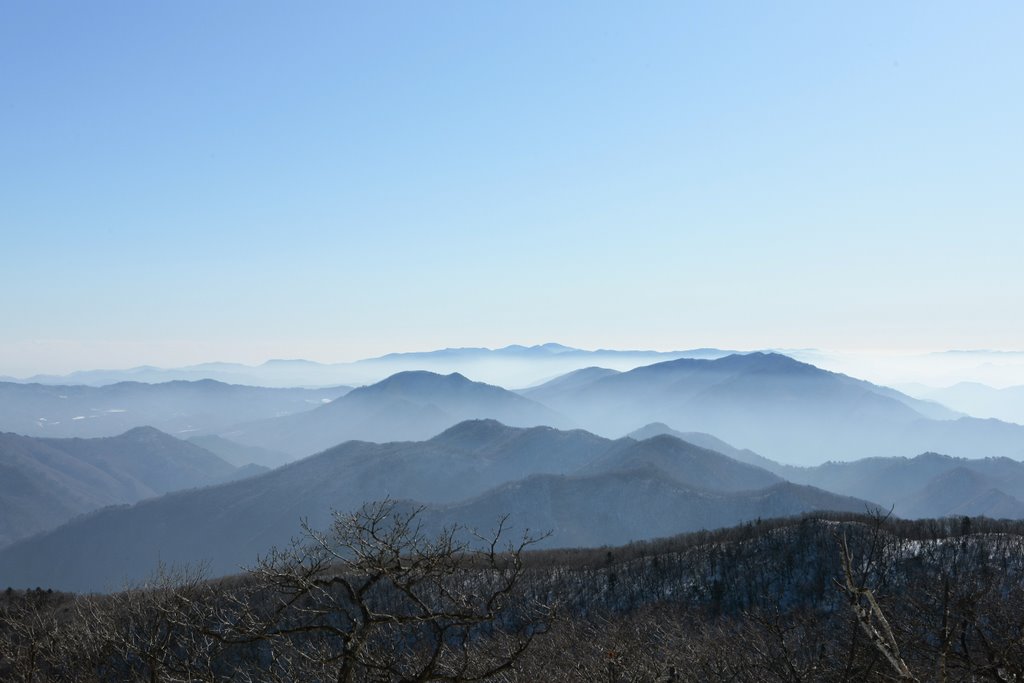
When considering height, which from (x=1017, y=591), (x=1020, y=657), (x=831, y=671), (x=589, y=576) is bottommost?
(x=589, y=576)

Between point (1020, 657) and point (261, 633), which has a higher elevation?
point (261, 633)

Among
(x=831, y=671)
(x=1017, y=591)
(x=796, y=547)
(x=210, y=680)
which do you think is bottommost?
(x=796, y=547)

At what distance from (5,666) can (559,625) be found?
51923mm

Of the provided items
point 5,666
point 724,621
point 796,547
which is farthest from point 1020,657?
point 796,547

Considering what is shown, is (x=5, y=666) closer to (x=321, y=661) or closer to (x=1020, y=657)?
(x=321, y=661)

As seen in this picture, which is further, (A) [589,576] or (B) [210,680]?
(A) [589,576]

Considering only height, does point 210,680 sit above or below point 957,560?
above

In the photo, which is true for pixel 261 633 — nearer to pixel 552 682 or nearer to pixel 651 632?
pixel 552 682

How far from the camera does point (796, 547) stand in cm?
9488

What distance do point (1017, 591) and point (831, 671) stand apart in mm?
48034

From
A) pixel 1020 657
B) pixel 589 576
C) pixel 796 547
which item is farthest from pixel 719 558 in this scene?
pixel 1020 657

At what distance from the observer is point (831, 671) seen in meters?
21.8

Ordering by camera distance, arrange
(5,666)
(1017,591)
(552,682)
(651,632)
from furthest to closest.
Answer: (651,632), (5,666), (1017,591), (552,682)

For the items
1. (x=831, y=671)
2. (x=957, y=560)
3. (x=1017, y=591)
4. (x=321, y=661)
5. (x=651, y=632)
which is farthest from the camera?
(x=957, y=560)
